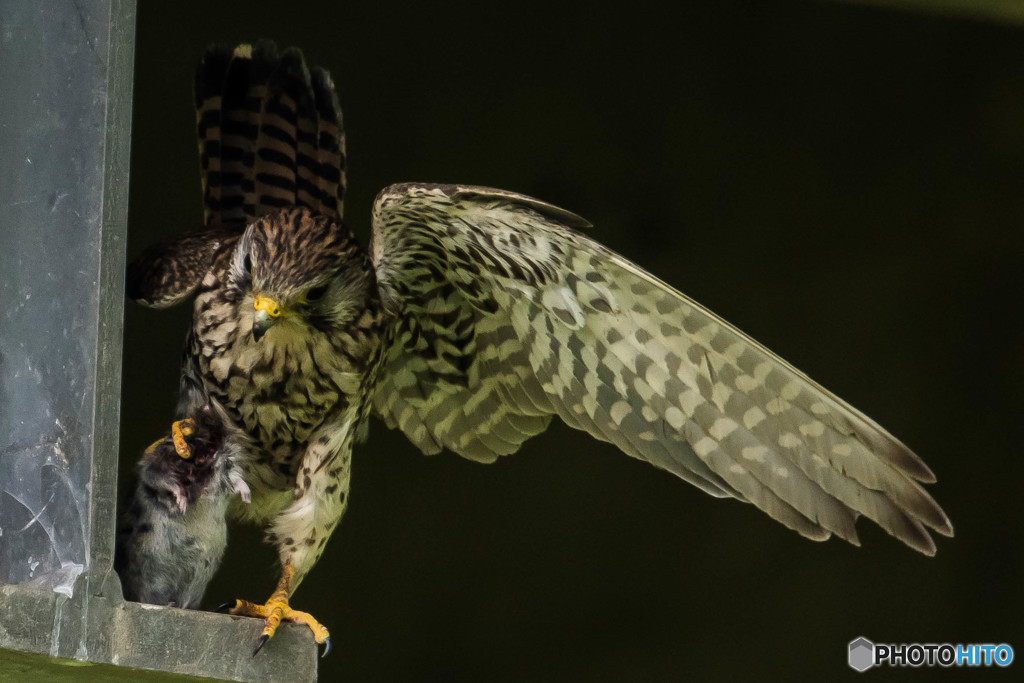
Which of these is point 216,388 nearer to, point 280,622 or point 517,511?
point 280,622

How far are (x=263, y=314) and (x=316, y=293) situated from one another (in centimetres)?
19

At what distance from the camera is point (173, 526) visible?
3.03 m

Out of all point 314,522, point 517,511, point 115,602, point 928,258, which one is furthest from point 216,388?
point 928,258

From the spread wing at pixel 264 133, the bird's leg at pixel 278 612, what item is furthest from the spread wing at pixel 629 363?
the bird's leg at pixel 278 612

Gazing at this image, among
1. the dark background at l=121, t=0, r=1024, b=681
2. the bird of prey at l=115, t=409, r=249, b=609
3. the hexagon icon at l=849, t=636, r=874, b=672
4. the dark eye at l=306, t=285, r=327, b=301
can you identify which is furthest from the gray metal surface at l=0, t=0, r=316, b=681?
the hexagon icon at l=849, t=636, r=874, b=672

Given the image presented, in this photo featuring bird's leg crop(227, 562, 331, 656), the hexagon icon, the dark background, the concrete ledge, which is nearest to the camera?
the concrete ledge

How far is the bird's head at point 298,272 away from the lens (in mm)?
3064

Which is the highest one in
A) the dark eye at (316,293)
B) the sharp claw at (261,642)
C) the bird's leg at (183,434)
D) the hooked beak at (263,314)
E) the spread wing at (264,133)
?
the spread wing at (264,133)

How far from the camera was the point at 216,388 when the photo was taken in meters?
3.27

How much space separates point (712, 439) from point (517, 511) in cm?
244

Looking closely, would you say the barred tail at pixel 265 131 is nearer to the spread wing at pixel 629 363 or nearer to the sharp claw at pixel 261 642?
the spread wing at pixel 629 363

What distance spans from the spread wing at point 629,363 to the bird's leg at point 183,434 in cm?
54

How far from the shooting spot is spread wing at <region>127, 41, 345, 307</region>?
3750 millimetres

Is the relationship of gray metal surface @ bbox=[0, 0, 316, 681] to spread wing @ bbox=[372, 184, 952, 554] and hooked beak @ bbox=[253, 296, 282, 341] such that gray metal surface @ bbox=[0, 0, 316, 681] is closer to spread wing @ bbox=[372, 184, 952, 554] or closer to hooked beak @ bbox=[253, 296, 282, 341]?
hooked beak @ bbox=[253, 296, 282, 341]
